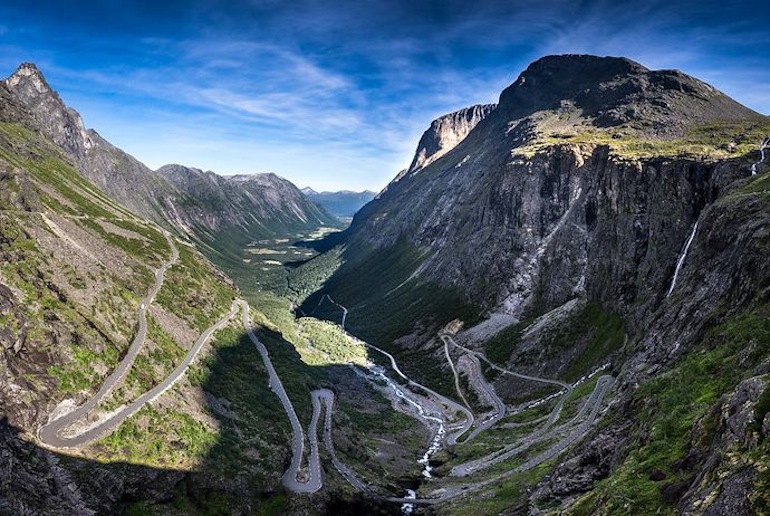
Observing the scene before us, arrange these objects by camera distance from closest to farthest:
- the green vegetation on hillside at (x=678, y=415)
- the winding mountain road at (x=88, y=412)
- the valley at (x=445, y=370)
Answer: the green vegetation on hillside at (x=678, y=415) → the valley at (x=445, y=370) → the winding mountain road at (x=88, y=412)

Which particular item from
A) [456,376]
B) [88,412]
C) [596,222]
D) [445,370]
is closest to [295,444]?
[88,412]

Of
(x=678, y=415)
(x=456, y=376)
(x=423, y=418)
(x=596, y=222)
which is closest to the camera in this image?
(x=678, y=415)

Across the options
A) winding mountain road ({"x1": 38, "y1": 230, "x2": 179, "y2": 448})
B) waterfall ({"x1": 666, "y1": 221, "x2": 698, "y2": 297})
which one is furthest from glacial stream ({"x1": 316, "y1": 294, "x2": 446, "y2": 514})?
waterfall ({"x1": 666, "y1": 221, "x2": 698, "y2": 297})

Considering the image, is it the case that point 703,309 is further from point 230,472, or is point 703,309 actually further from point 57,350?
point 57,350

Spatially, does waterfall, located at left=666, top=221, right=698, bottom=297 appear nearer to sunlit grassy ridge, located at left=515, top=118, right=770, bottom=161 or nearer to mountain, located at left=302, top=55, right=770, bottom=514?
mountain, located at left=302, top=55, right=770, bottom=514

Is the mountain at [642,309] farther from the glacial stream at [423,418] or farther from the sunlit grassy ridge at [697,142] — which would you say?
the glacial stream at [423,418]

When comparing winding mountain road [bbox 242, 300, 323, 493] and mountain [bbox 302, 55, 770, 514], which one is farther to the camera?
winding mountain road [bbox 242, 300, 323, 493]

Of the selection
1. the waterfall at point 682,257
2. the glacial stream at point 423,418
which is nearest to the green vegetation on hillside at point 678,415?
the glacial stream at point 423,418

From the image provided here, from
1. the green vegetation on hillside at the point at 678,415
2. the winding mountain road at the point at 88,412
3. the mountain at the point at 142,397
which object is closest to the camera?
the green vegetation on hillside at the point at 678,415

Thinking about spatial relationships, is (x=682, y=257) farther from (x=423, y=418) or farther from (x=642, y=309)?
(x=423, y=418)
